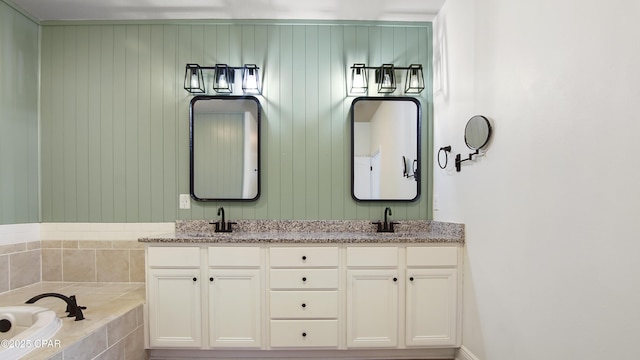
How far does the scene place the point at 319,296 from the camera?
2.03m

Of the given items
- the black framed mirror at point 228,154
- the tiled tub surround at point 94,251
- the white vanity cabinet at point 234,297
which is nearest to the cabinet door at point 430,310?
the white vanity cabinet at point 234,297

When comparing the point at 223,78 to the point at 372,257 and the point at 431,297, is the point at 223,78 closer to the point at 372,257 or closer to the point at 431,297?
the point at 372,257

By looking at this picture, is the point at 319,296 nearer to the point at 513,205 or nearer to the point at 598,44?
the point at 513,205

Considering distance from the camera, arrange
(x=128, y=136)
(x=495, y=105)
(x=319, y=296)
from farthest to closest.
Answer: (x=128, y=136) → (x=319, y=296) → (x=495, y=105)

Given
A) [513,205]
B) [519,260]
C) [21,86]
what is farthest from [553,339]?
[21,86]

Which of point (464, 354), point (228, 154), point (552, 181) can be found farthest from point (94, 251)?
point (552, 181)

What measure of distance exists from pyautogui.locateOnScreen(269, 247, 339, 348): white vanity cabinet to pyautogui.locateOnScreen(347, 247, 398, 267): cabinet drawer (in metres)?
0.13

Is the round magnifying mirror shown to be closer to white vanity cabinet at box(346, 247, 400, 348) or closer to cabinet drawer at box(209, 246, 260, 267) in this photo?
white vanity cabinet at box(346, 247, 400, 348)

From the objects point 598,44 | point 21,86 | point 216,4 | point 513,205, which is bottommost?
point 513,205

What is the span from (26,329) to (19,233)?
1060mm

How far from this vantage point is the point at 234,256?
2.04 meters

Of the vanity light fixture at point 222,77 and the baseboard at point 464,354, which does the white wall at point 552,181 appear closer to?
the baseboard at point 464,354

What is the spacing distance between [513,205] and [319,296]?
1300 mm

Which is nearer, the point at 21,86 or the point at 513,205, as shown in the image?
the point at 513,205
